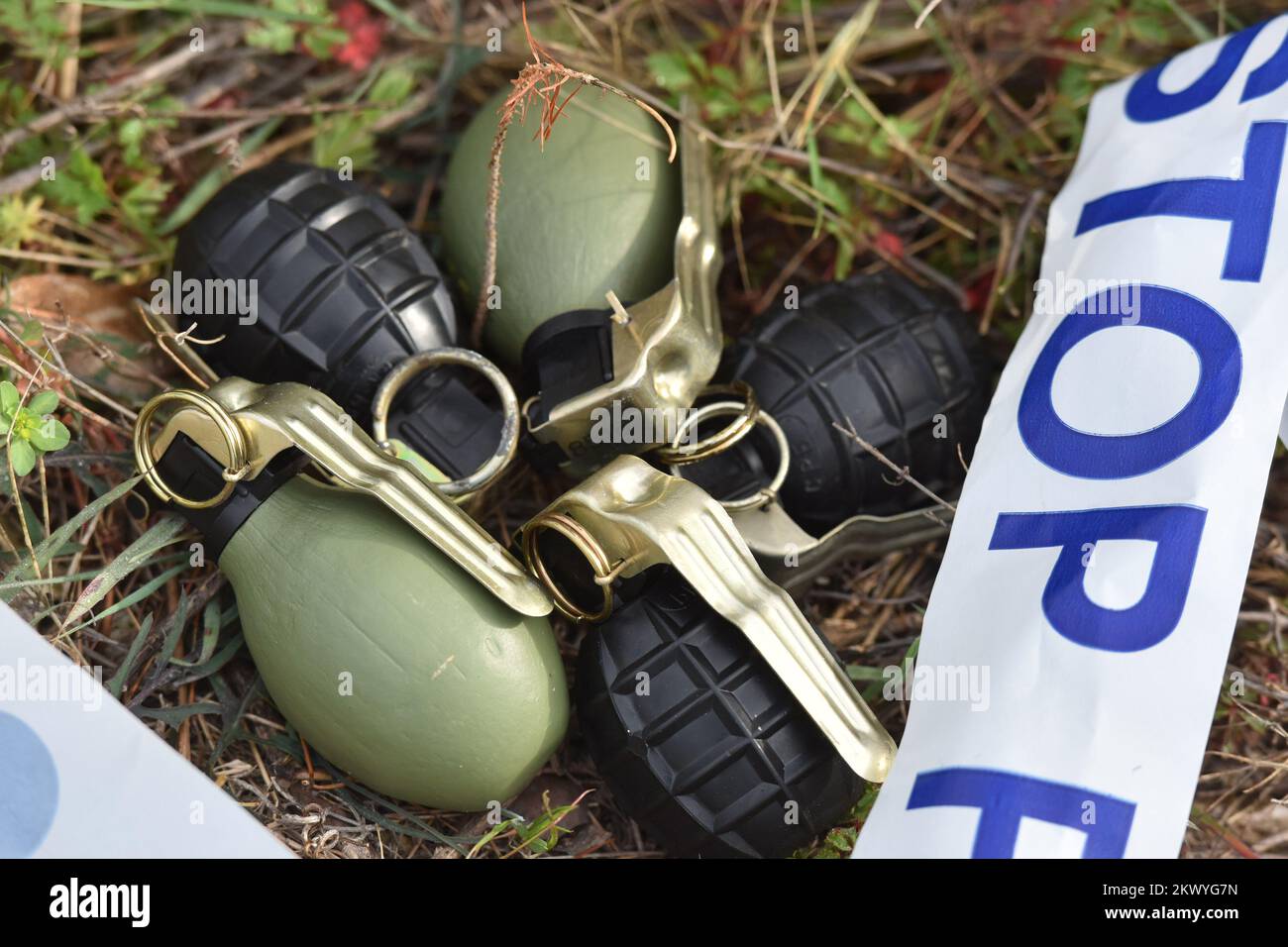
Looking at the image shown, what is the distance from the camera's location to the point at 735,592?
1833 mm

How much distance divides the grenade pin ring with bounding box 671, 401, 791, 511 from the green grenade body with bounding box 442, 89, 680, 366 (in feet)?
0.81

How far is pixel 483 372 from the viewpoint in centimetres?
206

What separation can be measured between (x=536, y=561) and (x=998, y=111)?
5.10 ft

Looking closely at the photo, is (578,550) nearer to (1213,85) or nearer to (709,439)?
(709,439)

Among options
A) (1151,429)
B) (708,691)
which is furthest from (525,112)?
(1151,429)

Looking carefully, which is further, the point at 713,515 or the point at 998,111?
the point at 998,111

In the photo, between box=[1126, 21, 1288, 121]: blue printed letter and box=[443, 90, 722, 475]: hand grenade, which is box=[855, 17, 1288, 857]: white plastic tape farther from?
box=[443, 90, 722, 475]: hand grenade

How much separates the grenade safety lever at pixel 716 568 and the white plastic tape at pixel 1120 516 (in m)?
0.11

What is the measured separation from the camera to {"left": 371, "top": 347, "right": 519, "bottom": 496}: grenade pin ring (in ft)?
6.57

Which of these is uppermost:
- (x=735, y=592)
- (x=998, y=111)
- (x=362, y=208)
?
(x=998, y=111)

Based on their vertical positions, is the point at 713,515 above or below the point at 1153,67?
below

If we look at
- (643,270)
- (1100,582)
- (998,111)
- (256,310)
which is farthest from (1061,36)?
(256,310)

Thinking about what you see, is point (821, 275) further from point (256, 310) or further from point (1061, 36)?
point (256, 310)
